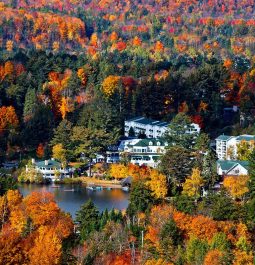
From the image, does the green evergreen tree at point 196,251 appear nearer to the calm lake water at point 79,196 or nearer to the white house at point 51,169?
the calm lake water at point 79,196

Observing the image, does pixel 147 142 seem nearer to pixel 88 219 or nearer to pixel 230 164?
pixel 230 164

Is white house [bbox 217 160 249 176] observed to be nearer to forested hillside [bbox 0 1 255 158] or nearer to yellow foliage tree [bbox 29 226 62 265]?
forested hillside [bbox 0 1 255 158]

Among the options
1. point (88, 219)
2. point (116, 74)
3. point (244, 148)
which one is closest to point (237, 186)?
point (88, 219)

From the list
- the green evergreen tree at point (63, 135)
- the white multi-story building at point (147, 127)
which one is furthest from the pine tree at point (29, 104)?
the white multi-story building at point (147, 127)

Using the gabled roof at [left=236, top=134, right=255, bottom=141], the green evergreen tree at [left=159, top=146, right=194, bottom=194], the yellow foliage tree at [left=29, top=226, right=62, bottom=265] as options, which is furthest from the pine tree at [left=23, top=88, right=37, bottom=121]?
the yellow foliage tree at [left=29, top=226, right=62, bottom=265]

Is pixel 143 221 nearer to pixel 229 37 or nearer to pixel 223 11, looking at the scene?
pixel 229 37

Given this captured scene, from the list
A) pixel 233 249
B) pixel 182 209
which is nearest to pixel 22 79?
pixel 182 209
